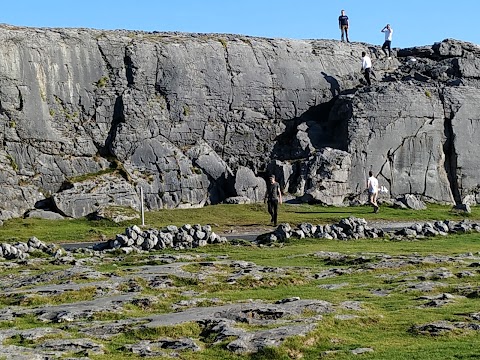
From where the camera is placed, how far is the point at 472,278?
2078 centimetres

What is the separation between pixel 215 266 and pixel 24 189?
28.9 meters

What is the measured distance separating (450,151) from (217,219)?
885 inches

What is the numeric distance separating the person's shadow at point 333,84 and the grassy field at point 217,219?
14209 millimetres

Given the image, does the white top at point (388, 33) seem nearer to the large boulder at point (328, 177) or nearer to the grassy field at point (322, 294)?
the large boulder at point (328, 177)

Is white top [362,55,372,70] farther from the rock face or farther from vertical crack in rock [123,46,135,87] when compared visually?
vertical crack in rock [123,46,135,87]

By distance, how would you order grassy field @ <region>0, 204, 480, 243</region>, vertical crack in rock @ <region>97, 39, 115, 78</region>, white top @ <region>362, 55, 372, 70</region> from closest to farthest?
grassy field @ <region>0, 204, 480, 243</region>, vertical crack in rock @ <region>97, 39, 115, 78</region>, white top @ <region>362, 55, 372, 70</region>

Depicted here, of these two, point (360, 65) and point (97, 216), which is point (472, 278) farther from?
point (360, 65)

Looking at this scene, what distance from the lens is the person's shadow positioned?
203 feet

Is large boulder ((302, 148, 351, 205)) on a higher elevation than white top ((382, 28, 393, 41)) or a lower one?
lower

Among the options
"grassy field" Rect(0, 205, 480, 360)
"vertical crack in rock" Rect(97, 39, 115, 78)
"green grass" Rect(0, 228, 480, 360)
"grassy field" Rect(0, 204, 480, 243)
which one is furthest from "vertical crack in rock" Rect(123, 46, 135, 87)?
"green grass" Rect(0, 228, 480, 360)

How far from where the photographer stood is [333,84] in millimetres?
62125

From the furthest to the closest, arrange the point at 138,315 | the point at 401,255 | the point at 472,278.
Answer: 1. the point at 401,255
2. the point at 472,278
3. the point at 138,315

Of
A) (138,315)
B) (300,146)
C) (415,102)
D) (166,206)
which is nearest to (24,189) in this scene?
(166,206)

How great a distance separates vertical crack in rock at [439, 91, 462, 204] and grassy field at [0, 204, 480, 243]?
9.04 meters
